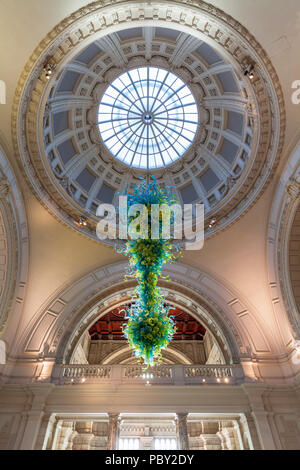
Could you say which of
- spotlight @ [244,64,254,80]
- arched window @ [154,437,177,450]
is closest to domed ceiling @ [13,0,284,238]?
spotlight @ [244,64,254,80]

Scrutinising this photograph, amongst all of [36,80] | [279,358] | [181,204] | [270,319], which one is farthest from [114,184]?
[279,358]

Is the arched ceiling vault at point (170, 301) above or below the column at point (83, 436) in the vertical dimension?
above

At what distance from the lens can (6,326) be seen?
35.2ft

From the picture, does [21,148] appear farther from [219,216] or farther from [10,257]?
[219,216]

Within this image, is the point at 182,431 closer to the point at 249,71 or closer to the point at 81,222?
the point at 81,222

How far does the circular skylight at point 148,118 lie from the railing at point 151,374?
1020 centimetres

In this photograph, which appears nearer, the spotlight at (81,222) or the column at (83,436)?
the spotlight at (81,222)

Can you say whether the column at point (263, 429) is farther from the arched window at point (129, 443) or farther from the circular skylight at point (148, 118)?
the circular skylight at point (148, 118)

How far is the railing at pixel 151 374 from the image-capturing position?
1000 cm

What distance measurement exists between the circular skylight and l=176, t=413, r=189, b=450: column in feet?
38.3

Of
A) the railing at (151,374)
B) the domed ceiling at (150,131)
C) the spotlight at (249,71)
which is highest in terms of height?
the domed ceiling at (150,131)

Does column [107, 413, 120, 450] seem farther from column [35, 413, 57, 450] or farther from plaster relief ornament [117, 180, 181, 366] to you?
plaster relief ornament [117, 180, 181, 366]

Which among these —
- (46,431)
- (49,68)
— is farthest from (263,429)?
(49,68)

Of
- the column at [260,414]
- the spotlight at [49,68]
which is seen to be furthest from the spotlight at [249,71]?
the column at [260,414]
